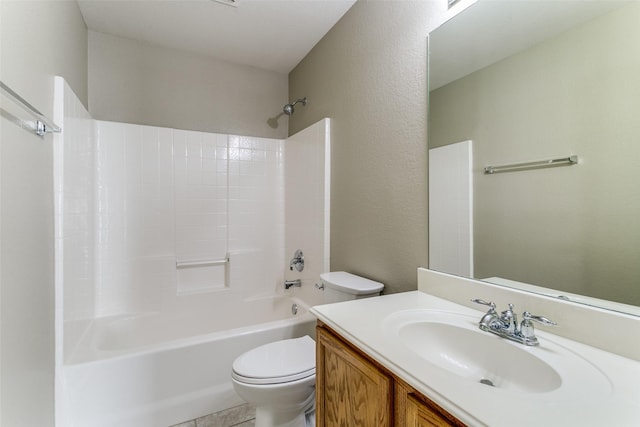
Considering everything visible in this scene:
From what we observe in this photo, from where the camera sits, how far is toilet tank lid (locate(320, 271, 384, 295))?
1.48m

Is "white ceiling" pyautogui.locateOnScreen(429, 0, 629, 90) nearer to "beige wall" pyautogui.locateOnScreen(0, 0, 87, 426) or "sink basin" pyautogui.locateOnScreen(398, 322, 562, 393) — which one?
"sink basin" pyautogui.locateOnScreen(398, 322, 562, 393)

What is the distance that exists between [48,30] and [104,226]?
1308 millimetres

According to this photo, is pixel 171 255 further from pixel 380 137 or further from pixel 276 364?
pixel 380 137

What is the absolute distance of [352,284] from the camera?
1560mm

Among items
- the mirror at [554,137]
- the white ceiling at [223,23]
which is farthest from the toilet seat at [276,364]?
the white ceiling at [223,23]

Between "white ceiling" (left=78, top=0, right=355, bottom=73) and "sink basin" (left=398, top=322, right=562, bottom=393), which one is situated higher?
"white ceiling" (left=78, top=0, right=355, bottom=73)

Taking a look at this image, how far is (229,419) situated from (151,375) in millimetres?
511

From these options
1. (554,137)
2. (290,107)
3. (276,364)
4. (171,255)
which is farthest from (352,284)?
(290,107)

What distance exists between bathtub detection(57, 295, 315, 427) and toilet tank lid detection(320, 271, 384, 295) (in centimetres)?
45

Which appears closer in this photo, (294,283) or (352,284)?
(352,284)

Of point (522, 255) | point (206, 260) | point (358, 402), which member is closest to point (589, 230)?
point (522, 255)

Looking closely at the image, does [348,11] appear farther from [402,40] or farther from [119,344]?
[119,344]

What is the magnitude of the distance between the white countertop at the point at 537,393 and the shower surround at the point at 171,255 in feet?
4.19

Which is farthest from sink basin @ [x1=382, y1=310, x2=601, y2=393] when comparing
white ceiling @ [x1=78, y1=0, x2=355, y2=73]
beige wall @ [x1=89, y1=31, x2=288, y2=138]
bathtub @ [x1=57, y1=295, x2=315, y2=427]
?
beige wall @ [x1=89, y1=31, x2=288, y2=138]
